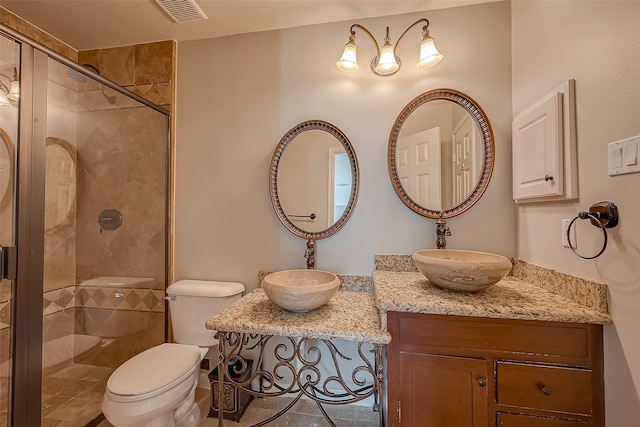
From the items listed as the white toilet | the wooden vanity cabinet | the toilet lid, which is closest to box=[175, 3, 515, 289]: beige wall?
the white toilet

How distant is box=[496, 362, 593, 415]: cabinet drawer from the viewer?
0.92 metres

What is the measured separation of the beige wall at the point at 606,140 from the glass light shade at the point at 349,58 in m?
0.89

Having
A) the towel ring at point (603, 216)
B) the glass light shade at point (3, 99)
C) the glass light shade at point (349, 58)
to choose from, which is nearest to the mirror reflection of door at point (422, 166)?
the glass light shade at point (349, 58)

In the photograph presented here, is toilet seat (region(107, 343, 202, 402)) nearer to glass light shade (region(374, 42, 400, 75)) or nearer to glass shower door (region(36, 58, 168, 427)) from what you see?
glass shower door (region(36, 58, 168, 427))

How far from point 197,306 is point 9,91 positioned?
4.47 ft

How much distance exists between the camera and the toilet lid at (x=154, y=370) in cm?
112

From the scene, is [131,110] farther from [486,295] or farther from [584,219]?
[584,219]

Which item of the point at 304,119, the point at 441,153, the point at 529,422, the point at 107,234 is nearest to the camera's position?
the point at 529,422

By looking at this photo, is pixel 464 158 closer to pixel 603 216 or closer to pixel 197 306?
pixel 603 216

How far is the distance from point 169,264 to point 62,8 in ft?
5.33

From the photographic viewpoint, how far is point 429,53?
53.6 inches

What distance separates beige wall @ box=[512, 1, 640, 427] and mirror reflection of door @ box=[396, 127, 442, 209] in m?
0.48

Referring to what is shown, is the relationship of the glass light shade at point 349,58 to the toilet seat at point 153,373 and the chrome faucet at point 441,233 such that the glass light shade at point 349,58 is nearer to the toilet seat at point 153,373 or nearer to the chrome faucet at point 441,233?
the chrome faucet at point 441,233

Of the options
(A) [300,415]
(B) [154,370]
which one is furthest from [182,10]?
(A) [300,415]
